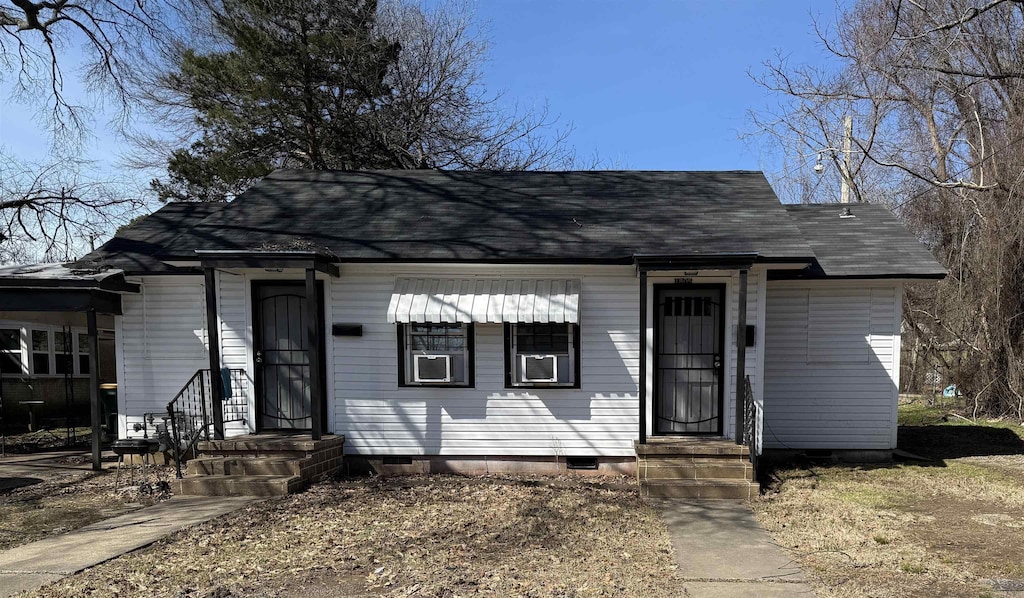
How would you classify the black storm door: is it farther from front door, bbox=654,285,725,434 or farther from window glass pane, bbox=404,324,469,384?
front door, bbox=654,285,725,434

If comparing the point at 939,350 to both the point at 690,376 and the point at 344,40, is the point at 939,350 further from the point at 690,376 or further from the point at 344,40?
the point at 344,40

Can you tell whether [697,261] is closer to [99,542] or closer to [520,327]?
[520,327]

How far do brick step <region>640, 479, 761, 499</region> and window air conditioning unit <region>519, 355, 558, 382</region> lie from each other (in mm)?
1659

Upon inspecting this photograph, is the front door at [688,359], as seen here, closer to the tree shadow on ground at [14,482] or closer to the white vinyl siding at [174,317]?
the white vinyl siding at [174,317]

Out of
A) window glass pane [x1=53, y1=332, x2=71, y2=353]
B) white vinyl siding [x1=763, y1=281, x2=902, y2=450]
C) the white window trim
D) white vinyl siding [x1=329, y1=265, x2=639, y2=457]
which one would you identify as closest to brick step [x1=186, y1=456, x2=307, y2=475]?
white vinyl siding [x1=329, y1=265, x2=639, y2=457]

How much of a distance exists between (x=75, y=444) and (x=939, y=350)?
56.6 feet

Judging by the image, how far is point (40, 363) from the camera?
12.3m

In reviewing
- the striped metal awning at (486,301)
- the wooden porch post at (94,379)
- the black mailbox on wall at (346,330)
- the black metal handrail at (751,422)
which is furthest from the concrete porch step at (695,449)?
the wooden porch post at (94,379)

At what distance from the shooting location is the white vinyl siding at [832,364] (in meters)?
7.77

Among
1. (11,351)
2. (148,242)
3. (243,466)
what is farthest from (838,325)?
(11,351)

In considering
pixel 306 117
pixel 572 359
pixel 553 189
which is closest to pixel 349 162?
pixel 306 117

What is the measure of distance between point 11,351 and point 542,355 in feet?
40.5

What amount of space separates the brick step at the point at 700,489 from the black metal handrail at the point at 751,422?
32 cm

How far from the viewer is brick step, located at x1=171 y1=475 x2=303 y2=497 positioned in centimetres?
616
